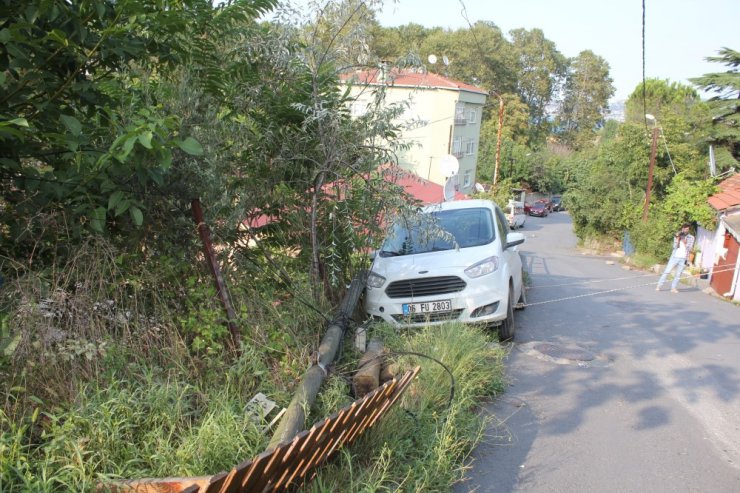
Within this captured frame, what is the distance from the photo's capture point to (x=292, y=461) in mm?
3271

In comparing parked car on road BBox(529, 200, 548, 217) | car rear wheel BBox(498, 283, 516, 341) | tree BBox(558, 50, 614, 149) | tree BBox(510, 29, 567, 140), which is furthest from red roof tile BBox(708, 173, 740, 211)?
tree BBox(558, 50, 614, 149)

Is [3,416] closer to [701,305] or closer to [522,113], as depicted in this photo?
[701,305]

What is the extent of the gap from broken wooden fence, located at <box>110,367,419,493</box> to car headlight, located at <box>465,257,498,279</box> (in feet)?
10.6

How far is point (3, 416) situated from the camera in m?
3.29

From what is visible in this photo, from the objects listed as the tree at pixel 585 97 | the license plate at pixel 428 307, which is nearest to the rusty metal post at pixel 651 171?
the license plate at pixel 428 307

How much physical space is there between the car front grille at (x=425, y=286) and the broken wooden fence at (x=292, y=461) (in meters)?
3.02

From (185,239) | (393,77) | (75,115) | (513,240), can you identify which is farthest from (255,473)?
(513,240)

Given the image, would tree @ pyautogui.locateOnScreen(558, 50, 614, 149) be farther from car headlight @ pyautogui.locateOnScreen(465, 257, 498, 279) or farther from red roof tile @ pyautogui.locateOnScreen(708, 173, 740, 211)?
car headlight @ pyautogui.locateOnScreen(465, 257, 498, 279)

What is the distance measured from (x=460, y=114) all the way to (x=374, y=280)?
3949cm

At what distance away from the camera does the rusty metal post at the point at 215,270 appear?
490cm

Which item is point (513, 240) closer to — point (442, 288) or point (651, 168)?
point (442, 288)

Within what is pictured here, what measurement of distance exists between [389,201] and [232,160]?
1.56 metres

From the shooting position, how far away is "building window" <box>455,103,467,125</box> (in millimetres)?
43856

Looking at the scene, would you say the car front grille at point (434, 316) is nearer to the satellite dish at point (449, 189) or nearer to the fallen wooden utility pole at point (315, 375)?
the fallen wooden utility pole at point (315, 375)
